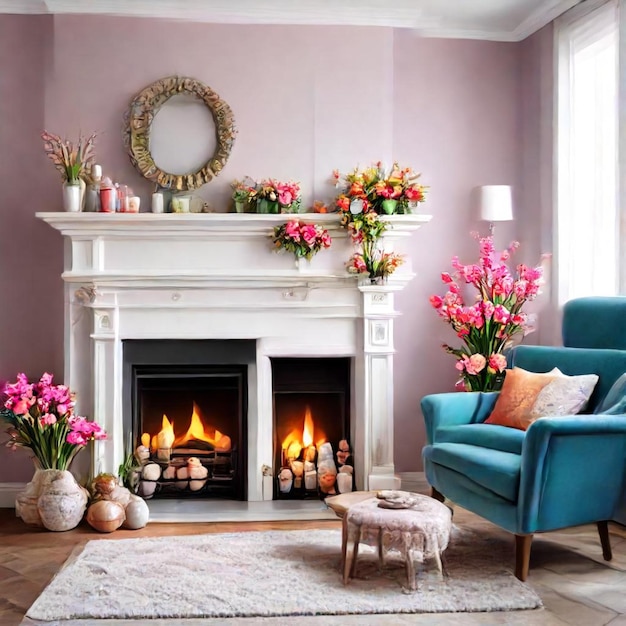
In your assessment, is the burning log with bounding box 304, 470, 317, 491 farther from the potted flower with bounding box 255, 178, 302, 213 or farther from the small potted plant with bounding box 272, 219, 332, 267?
the potted flower with bounding box 255, 178, 302, 213

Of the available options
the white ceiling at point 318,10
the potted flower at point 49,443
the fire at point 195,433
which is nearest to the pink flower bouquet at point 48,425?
the potted flower at point 49,443

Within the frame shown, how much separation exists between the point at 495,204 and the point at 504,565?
2.05 m

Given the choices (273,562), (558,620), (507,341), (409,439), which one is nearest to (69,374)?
(273,562)

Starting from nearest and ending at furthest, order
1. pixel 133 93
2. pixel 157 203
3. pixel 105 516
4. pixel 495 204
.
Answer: pixel 105 516 → pixel 157 203 → pixel 133 93 → pixel 495 204

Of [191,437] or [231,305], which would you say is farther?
[191,437]

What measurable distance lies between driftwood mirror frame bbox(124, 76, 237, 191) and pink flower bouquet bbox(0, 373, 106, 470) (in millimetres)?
1219

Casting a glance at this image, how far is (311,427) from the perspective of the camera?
478cm

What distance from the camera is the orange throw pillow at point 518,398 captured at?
381 cm

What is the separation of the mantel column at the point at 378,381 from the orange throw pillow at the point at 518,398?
647 mm

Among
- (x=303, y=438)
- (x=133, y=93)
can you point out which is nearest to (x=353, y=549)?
(x=303, y=438)

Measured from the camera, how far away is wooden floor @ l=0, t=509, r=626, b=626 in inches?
113

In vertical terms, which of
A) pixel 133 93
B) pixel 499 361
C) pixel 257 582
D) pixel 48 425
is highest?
pixel 133 93

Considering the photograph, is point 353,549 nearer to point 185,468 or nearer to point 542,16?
point 185,468

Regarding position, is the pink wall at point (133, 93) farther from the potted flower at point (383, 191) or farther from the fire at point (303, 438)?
the fire at point (303, 438)
